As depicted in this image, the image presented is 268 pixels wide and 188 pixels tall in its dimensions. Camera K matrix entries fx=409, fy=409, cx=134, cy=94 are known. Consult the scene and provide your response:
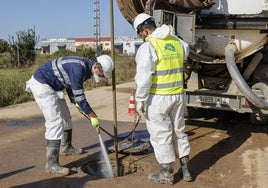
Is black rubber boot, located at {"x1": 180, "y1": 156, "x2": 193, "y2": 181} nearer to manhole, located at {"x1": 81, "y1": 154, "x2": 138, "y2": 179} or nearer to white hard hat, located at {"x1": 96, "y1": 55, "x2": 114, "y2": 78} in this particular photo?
manhole, located at {"x1": 81, "y1": 154, "x2": 138, "y2": 179}

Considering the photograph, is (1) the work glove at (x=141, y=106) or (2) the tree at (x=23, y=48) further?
(2) the tree at (x=23, y=48)

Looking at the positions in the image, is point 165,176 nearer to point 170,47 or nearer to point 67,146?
point 170,47

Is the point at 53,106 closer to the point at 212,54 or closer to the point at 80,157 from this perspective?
the point at 80,157

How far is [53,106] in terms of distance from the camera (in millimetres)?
5250

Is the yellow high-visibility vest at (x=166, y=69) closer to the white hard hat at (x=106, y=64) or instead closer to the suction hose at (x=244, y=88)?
the white hard hat at (x=106, y=64)

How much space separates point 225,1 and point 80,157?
11.5 ft

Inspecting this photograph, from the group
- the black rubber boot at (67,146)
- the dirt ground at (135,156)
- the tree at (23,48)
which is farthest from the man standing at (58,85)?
the tree at (23,48)

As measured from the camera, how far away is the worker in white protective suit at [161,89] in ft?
15.3

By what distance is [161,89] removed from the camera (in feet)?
15.5

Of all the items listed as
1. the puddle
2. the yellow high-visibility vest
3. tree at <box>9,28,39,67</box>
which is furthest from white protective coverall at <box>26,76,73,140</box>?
tree at <box>9,28,39,67</box>

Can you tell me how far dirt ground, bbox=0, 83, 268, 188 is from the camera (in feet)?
16.2

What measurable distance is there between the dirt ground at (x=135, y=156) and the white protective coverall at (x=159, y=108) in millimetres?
473

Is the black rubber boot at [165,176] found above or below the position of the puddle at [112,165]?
above

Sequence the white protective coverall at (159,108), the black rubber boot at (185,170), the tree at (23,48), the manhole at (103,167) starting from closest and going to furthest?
the white protective coverall at (159,108) < the black rubber boot at (185,170) < the manhole at (103,167) < the tree at (23,48)
